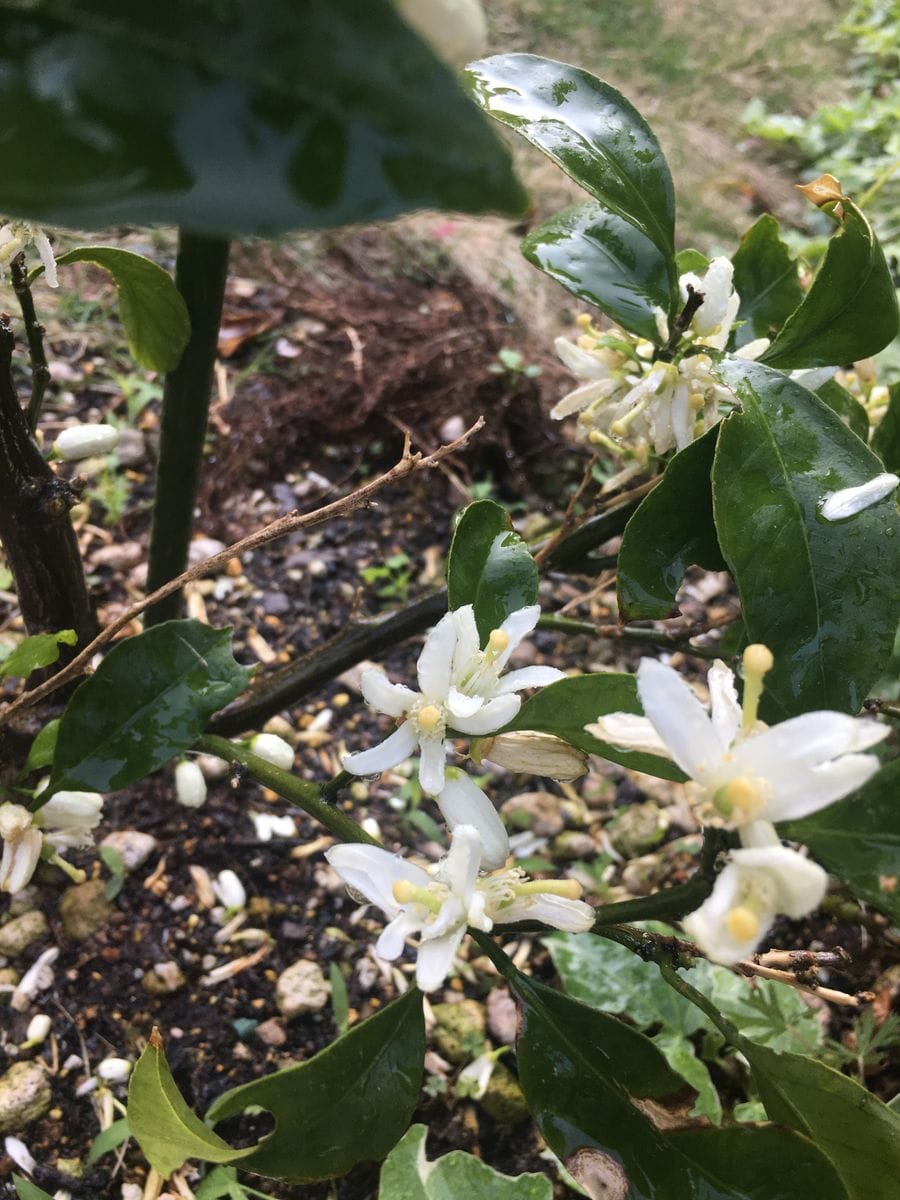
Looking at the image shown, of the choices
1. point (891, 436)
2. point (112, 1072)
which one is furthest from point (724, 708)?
point (112, 1072)

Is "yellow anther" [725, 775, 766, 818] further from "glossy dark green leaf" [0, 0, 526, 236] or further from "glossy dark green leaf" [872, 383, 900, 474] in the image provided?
"glossy dark green leaf" [872, 383, 900, 474]

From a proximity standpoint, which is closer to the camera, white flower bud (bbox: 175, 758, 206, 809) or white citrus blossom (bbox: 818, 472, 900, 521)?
white citrus blossom (bbox: 818, 472, 900, 521)

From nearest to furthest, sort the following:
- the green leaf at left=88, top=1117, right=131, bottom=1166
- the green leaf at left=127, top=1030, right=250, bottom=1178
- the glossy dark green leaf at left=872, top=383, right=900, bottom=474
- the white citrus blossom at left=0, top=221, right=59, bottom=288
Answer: the green leaf at left=127, top=1030, right=250, bottom=1178 → the white citrus blossom at left=0, top=221, right=59, bottom=288 → the glossy dark green leaf at left=872, top=383, right=900, bottom=474 → the green leaf at left=88, top=1117, right=131, bottom=1166

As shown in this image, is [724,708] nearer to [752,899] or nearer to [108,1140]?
[752,899]

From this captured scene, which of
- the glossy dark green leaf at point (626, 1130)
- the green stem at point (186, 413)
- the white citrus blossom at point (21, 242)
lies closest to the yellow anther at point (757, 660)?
the glossy dark green leaf at point (626, 1130)

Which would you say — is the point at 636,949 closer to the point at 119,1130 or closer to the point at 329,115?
the point at 329,115

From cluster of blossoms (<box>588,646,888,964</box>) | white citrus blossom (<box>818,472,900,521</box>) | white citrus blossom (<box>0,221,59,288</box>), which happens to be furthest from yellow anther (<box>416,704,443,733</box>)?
white citrus blossom (<box>0,221,59,288</box>)
